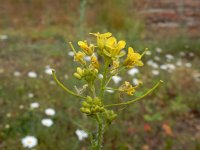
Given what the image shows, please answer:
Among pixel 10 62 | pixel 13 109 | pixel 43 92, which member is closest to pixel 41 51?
pixel 10 62

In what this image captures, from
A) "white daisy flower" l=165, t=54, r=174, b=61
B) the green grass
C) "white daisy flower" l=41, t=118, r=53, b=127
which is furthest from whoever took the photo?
"white daisy flower" l=165, t=54, r=174, b=61

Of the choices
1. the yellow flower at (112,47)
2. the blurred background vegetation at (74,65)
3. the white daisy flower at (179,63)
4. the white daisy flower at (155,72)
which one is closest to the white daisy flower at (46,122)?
the blurred background vegetation at (74,65)

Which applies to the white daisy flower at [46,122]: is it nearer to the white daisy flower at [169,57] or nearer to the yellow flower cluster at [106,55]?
the yellow flower cluster at [106,55]

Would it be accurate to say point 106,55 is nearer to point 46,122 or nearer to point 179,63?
point 46,122

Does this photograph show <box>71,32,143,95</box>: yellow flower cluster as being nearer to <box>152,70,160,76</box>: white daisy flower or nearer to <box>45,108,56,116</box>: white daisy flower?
<box>45,108,56,116</box>: white daisy flower

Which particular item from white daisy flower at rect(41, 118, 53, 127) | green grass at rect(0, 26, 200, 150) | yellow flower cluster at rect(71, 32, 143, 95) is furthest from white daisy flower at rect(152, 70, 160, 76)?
yellow flower cluster at rect(71, 32, 143, 95)

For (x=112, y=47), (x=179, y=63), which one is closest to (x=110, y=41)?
(x=112, y=47)
